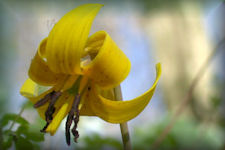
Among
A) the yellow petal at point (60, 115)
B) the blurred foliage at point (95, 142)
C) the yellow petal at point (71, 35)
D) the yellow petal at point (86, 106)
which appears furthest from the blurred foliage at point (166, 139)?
the yellow petal at point (71, 35)

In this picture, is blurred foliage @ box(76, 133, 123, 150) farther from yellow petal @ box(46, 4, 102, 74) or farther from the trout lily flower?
yellow petal @ box(46, 4, 102, 74)

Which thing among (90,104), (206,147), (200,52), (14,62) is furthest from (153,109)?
(90,104)

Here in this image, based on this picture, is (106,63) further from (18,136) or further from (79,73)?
(18,136)

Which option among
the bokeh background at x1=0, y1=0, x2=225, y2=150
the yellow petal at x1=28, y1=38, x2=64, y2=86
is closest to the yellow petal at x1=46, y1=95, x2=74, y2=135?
the yellow petal at x1=28, y1=38, x2=64, y2=86

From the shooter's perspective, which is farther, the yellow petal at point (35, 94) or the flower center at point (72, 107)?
the yellow petal at point (35, 94)

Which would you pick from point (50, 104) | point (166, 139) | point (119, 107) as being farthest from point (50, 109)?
point (166, 139)

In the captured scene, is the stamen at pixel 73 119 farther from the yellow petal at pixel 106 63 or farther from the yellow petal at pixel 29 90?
the yellow petal at pixel 29 90

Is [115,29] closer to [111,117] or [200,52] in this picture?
[200,52]
